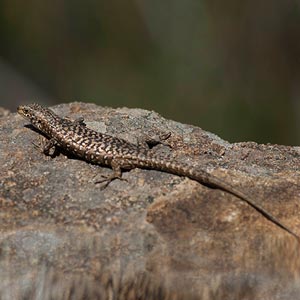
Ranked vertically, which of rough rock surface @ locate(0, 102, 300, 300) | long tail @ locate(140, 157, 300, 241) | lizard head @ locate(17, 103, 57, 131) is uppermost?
lizard head @ locate(17, 103, 57, 131)

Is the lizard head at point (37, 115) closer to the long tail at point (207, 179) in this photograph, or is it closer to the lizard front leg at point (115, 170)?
the lizard front leg at point (115, 170)

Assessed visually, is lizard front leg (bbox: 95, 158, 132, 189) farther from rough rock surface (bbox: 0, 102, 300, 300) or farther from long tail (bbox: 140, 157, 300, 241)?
long tail (bbox: 140, 157, 300, 241)

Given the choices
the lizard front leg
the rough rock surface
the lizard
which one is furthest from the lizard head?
the lizard front leg

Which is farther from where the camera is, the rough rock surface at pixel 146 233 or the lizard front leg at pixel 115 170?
the lizard front leg at pixel 115 170

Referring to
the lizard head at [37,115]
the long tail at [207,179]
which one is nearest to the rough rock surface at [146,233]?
the long tail at [207,179]

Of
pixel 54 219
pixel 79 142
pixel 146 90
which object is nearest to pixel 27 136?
pixel 79 142

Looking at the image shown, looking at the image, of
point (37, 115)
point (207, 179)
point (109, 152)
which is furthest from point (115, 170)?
point (37, 115)

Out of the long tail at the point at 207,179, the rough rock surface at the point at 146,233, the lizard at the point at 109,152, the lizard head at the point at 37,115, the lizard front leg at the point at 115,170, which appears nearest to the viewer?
the rough rock surface at the point at 146,233
